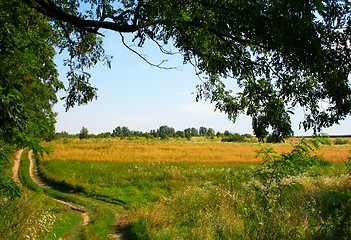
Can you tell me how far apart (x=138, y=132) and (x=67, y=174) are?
15504 centimetres

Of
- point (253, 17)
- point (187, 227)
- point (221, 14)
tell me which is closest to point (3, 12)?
point (221, 14)

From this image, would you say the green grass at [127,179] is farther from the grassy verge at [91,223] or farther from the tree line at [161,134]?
the tree line at [161,134]

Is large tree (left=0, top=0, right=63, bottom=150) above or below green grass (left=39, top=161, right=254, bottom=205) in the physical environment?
above

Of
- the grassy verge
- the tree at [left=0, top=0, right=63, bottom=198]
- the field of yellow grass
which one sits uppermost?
the tree at [left=0, top=0, right=63, bottom=198]

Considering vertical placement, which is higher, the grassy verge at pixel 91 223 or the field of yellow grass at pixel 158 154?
the field of yellow grass at pixel 158 154

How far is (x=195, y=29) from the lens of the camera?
22.0ft

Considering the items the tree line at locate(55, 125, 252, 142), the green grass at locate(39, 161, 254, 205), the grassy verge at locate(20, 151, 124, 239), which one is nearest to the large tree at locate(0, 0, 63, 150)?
the grassy verge at locate(20, 151, 124, 239)

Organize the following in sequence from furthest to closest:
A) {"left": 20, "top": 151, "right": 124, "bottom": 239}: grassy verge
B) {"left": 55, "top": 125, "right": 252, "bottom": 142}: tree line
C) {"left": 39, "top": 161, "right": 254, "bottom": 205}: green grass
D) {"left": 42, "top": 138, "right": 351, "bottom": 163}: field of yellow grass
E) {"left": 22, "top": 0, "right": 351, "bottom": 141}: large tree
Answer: {"left": 55, "top": 125, "right": 252, "bottom": 142}: tree line → {"left": 42, "top": 138, "right": 351, "bottom": 163}: field of yellow grass → {"left": 39, "top": 161, "right": 254, "bottom": 205}: green grass → {"left": 20, "top": 151, "right": 124, "bottom": 239}: grassy verge → {"left": 22, "top": 0, "right": 351, "bottom": 141}: large tree

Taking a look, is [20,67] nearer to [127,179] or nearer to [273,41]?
[273,41]

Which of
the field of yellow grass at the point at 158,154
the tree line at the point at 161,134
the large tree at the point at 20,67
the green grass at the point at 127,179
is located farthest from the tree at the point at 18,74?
the tree line at the point at 161,134

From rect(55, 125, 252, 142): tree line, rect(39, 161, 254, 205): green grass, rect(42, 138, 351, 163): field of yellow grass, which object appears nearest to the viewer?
rect(39, 161, 254, 205): green grass

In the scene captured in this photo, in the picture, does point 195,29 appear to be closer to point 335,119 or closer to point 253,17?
point 253,17

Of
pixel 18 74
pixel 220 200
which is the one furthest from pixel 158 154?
pixel 18 74

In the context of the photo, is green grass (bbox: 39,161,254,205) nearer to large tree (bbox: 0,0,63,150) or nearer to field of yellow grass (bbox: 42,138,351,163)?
field of yellow grass (bbox: 42,138,351,163)
